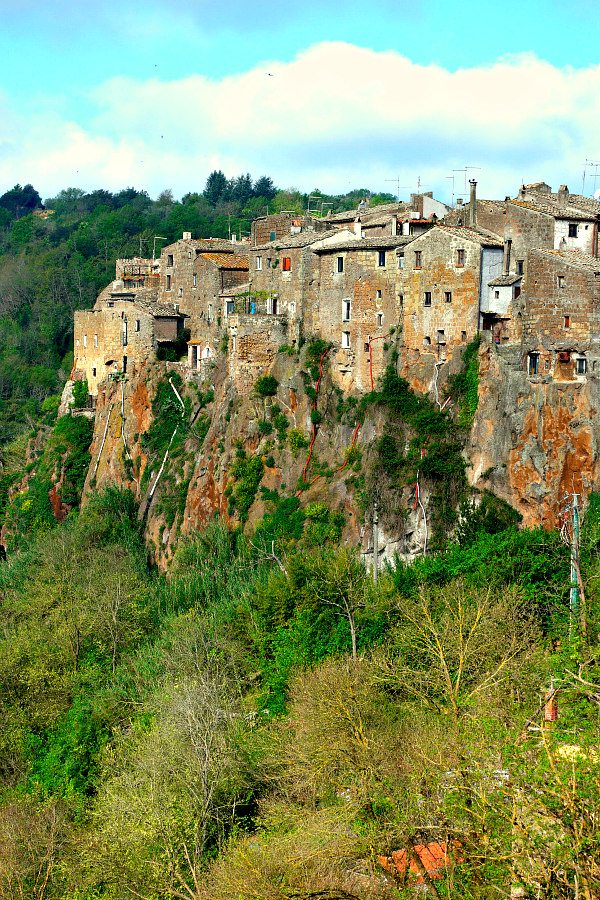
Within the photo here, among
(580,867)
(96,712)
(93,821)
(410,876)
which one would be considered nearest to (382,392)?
(96,712)

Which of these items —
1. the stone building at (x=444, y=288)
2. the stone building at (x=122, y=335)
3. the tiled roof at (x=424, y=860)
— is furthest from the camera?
the stone building at (x=122, y=335)

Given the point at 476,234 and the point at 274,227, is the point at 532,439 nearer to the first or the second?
the point at 476,234

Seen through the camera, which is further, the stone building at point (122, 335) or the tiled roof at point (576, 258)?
the stone building at point (122, 335)

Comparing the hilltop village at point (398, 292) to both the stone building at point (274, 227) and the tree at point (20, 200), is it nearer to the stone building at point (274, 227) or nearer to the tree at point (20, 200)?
the stone building at point (274, 227)

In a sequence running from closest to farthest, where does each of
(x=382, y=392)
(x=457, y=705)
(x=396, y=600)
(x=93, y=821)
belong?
(x=457, y=705), (x=93, y=821), (x=396, y=600), (x=382, y=392)

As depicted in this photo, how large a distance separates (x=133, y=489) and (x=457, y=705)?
140 ft

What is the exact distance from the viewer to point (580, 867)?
19969mm

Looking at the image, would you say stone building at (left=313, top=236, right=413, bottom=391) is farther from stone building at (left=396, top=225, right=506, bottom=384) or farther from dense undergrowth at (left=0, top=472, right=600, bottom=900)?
dense undergrowth at (left=0, top=472, right=600, bottom=900)

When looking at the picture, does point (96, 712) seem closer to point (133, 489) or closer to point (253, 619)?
point (253, 619)

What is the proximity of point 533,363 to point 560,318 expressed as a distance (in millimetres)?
1986

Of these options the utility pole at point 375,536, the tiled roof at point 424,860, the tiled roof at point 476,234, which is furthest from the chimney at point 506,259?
the tiled roof at point 424,860

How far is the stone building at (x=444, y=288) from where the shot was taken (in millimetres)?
53219

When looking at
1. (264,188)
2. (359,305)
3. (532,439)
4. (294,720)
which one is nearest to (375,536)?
(532,439)

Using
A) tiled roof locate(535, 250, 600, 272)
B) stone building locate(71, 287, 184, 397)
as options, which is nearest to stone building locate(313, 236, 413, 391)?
tiled roof locate(535, 250, 600, 272)
